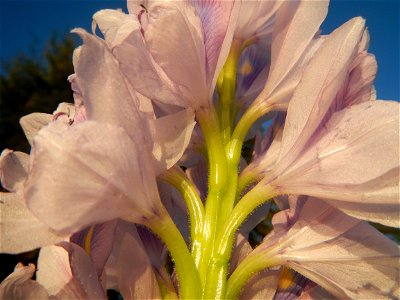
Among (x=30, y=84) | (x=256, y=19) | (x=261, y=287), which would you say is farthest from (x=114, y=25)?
(x=30, y=84)

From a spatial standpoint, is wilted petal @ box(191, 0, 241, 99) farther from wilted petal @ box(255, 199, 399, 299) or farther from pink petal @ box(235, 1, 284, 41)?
wilted petal @ box(255, 199, 399, 299)

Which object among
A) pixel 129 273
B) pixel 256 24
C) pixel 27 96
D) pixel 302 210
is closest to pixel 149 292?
pixel 129 273

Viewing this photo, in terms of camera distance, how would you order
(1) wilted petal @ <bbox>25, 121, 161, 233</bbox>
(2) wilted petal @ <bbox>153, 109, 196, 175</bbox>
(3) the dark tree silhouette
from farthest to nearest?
(3) the dark tree silhouette < (2) wilted petal @ <bbox>153, 109, 196, 175</bbox> < (1) wilted petal @ <bbox>25, 121, 161, 233</bbox>

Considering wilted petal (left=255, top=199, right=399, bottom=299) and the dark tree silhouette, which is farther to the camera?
the dark tree silhouette

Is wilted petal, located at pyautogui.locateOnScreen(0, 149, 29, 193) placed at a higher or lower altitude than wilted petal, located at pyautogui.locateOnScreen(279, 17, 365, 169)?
lower

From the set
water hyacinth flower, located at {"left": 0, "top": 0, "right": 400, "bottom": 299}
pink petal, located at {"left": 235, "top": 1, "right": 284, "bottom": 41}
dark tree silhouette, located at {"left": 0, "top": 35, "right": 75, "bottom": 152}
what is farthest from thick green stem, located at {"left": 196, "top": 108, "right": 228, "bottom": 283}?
dark tree silhouette, located at {"left": 0, "top": 35, "right": 75, "bottom": 152}

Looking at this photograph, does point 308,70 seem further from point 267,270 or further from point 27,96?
point 27,96

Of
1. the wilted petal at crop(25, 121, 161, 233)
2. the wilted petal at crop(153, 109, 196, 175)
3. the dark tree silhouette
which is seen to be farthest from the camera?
the dark tree silhouette
